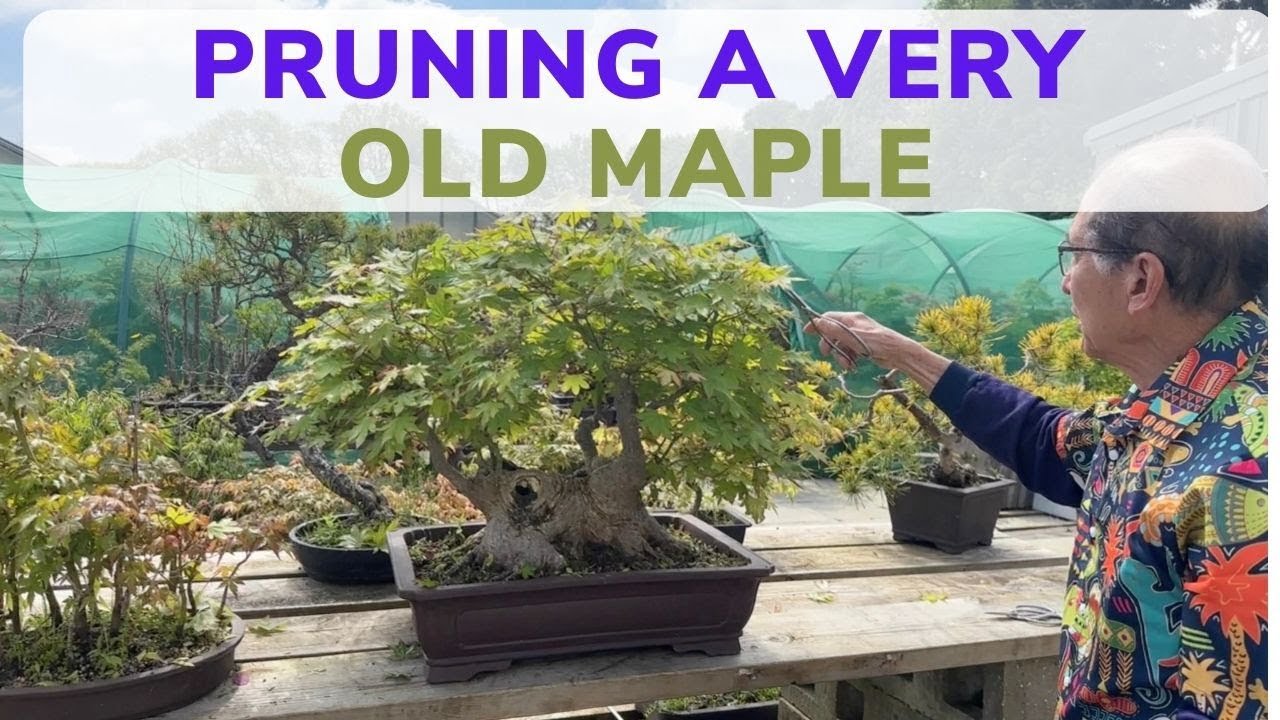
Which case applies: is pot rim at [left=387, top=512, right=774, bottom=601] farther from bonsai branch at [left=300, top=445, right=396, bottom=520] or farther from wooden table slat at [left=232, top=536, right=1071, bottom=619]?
bonsai branch at [left=300, top=445, right=396, bottom=520]

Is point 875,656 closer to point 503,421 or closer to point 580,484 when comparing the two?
point 580,484

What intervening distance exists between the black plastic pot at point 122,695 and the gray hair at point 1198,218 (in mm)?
1284

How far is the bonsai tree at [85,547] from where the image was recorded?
4.02ft

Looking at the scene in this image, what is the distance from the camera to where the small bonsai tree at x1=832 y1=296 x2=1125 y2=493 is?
7.64 ft

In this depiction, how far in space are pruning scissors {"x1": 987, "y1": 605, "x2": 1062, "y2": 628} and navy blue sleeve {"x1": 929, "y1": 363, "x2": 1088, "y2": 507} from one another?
42 cm

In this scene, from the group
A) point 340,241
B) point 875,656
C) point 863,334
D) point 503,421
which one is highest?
point 340,241

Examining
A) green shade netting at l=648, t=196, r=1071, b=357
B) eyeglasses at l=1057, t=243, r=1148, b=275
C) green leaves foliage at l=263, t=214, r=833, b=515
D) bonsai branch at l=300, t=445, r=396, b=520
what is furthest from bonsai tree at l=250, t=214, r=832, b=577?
green shade netting at l=648, t=196, r=1071, b=357

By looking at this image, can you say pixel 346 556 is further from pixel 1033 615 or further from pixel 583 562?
pixel 1033 615

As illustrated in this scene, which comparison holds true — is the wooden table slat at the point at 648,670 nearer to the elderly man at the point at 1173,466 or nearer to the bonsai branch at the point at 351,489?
the elderly man at the point at 1173,466

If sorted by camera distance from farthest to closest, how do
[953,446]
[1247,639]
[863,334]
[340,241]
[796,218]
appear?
[796,218] < [340,241] < [953,446] < [863,334] < [1247,639]

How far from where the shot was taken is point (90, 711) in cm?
120

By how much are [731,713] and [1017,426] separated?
140 cm

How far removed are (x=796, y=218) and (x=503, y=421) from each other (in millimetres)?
6066

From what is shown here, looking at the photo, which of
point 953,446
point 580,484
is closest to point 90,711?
point 580,484
